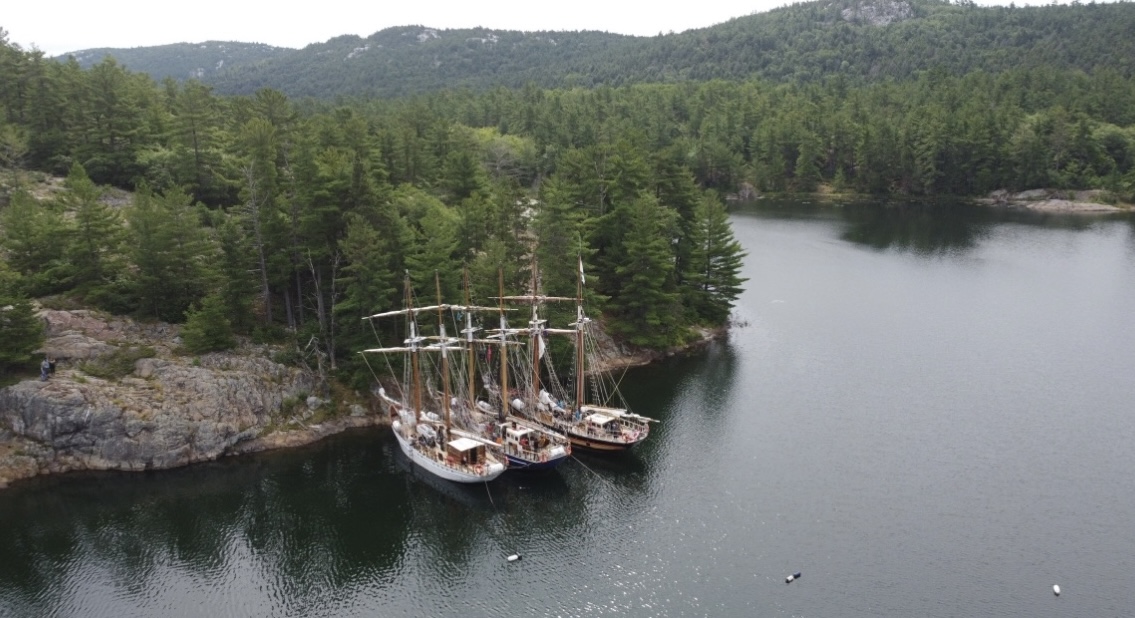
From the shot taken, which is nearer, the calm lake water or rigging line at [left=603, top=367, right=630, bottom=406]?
the calm lake water

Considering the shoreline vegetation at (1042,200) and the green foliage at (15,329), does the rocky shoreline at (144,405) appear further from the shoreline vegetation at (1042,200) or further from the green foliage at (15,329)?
the shoreline vegetation at (1042,200)

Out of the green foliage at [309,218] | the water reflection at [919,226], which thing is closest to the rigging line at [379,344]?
the green foliage at [309,218]

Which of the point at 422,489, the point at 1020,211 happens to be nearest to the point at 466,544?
the point at 422,489

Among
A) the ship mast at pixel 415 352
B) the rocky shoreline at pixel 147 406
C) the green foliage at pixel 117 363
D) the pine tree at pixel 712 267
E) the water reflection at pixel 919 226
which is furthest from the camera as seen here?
the water reflection at pixel 919 226

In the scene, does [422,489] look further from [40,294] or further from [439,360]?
[40,294]

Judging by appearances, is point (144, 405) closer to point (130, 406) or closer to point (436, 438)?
point (130, 406)

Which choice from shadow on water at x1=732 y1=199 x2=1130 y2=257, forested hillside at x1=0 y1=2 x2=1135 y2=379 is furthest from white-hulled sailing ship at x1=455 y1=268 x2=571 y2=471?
shadow on water at x1=732 y1=199 x2=1130 y2=257

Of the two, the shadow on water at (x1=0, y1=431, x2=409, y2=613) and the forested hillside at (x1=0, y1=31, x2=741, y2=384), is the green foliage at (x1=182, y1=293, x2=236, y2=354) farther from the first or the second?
the shadow on water at (x1=0, y1=431, x2=409, y2=613)
